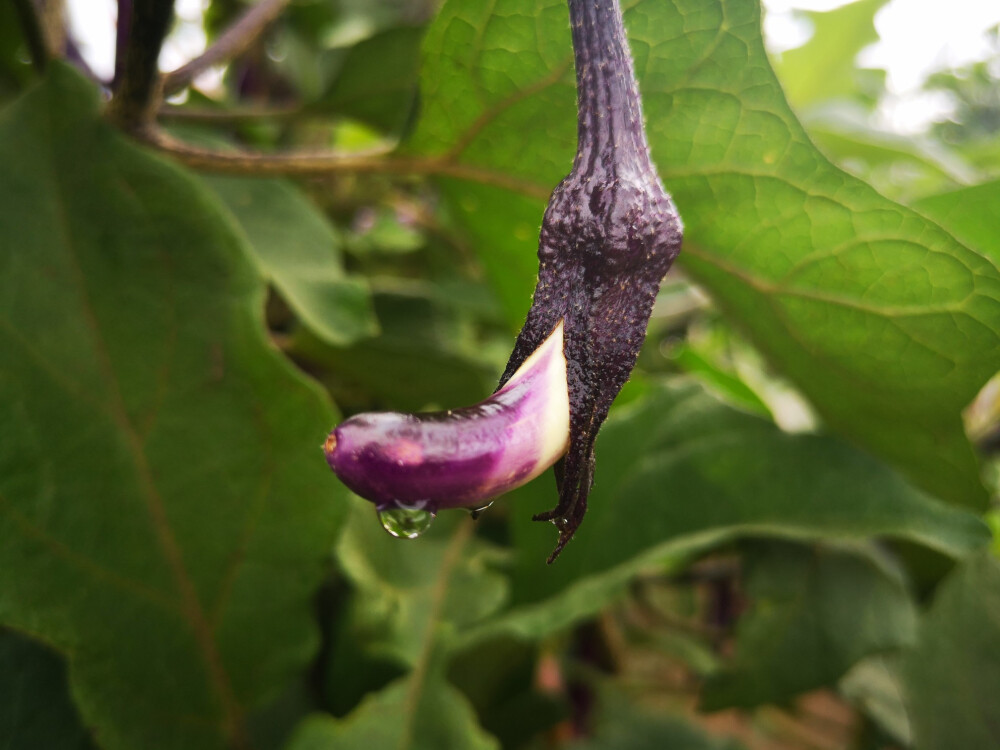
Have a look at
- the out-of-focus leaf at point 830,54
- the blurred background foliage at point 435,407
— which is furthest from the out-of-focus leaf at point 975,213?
the out-of-focus leaf at point 830,54

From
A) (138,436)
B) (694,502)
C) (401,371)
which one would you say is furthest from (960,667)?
(138,436)

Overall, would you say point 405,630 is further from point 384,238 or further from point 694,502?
point 384,238

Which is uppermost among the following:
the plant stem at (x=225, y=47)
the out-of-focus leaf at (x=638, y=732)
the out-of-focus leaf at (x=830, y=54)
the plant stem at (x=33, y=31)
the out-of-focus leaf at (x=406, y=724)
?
the plant stem at (x=33, y=31)

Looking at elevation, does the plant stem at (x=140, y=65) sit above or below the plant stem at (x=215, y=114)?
above

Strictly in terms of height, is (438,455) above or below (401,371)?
above

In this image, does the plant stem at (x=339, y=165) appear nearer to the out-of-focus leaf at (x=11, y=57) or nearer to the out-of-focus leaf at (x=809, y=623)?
the out-of-focus leaf at (x=11, y=57)

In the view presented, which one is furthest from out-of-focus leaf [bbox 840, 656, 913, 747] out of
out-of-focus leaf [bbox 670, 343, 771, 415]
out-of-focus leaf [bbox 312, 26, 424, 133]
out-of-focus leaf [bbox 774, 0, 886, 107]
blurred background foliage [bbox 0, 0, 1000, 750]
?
out-of-focus leaf [bbox 774, 0, 886, 107]
